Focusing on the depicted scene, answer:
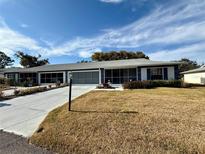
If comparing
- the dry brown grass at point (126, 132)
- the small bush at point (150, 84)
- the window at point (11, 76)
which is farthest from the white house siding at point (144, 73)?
the window at point (11, 76)

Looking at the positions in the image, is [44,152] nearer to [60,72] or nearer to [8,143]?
[8,143]

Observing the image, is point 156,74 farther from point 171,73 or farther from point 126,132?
point 126,132

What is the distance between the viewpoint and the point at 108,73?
25344 millimetres

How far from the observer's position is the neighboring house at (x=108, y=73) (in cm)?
2105

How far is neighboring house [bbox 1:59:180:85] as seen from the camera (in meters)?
21.0

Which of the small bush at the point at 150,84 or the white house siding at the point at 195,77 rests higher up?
the white house siding at the point at 195,77

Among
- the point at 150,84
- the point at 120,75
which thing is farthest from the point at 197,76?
the point at 150,84

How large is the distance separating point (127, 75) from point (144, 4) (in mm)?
12395

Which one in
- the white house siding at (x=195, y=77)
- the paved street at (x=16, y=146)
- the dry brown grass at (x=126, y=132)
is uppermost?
the white house siding at (x=195, y=77)

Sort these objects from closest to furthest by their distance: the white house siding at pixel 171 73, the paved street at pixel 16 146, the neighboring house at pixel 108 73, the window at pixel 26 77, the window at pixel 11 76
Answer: the paved street at pixel 16 146, the white house siding at pixel 171 73, the neighboring house at pixel 108 73, the window at pixel 26 77, the window at pixel 11 76

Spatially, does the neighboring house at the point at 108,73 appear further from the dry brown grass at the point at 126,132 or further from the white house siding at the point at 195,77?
the dry brown grass at the point at 126,132

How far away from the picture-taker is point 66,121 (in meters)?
6.46

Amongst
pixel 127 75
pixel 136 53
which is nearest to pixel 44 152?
pixel 127 75

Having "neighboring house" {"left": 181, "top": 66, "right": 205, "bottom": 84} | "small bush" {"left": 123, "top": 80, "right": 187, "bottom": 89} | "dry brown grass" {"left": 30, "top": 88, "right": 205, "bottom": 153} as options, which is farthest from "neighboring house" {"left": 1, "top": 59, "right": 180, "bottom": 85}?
"dry brown grass" {"left": 30, "top": 88, "right": 205, "bottom": 153}
